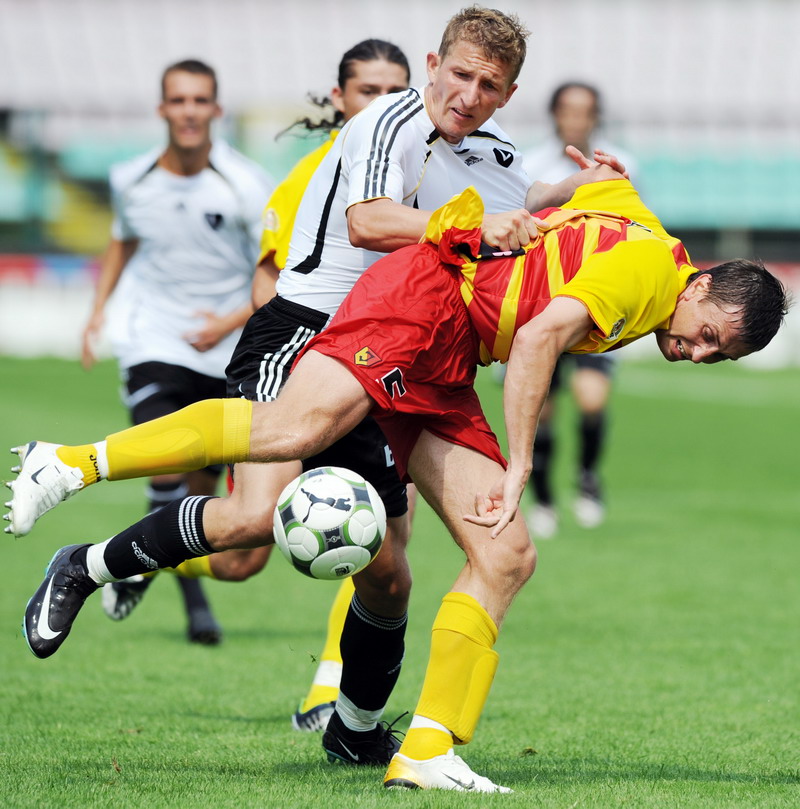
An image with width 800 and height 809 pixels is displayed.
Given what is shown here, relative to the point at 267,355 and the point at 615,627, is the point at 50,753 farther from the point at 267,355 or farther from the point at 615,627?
the point at 615,627

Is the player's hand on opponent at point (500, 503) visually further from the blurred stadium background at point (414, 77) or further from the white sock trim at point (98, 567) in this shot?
the blurred stadium background at point (414, 77)

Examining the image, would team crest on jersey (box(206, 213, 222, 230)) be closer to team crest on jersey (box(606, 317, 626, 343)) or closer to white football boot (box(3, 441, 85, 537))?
white football boot (box(3, 441, 85, 537))

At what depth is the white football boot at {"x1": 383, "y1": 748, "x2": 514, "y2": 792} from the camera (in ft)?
13.1

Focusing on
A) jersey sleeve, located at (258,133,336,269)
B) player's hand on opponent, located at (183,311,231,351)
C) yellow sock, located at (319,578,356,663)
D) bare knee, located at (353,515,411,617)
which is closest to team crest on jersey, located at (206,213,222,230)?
player's hand on opponent, located at (183,311,231,351)

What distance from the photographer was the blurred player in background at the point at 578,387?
950 centimetres

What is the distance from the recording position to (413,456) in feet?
14.5

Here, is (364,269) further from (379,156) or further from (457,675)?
(457,675)

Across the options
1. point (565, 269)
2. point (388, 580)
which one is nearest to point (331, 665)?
point (388, 580)

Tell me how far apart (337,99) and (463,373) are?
1.99 meters

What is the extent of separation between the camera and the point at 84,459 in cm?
411

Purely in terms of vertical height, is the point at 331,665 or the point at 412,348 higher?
the point at 412,348

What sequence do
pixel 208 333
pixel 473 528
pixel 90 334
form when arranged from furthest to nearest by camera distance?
pixel 90 334 → pixel 208 333 → pixel 473 528

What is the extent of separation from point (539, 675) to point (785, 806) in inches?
94.1

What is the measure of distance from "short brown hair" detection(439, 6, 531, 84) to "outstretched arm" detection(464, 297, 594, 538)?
0.90m
